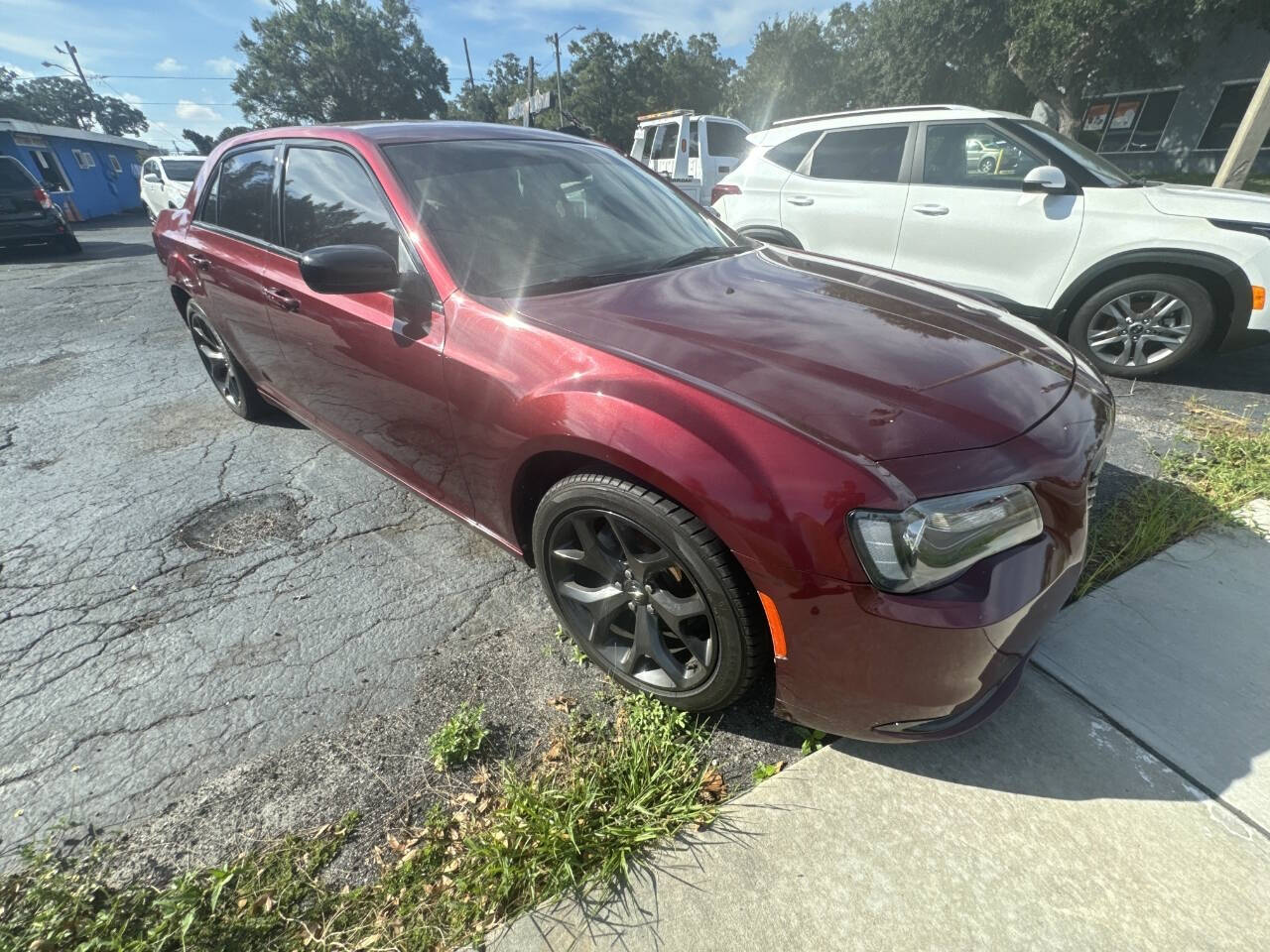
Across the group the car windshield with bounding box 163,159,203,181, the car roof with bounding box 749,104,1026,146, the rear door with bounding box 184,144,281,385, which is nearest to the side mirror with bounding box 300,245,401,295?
the rear door with bounding box 184,144,281,385

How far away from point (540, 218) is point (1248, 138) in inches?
313

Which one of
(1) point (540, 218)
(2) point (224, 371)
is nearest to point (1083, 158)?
(1) point (540, 218)

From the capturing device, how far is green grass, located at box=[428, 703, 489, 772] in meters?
1.76

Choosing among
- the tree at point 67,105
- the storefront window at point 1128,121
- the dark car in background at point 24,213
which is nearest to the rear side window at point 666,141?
the dark car in background at point 24,213

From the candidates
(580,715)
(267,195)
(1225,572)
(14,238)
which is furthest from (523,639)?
(14,238)

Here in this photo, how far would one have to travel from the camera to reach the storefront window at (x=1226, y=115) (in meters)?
18.3

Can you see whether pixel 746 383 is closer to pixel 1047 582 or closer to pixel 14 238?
pixel 1047 582

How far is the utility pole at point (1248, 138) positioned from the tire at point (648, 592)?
25.0 feet

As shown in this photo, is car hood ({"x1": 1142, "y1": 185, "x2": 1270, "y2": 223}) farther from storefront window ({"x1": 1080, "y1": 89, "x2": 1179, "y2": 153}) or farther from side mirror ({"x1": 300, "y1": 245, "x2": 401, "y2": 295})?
storefront window ({"x1": 1080, "y1": 89, "x2": 1179, "y2": 153})

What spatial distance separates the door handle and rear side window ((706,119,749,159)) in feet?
36.5

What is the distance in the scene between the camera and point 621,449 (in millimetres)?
1536

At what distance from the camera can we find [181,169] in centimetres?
1323

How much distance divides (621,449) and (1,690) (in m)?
2.28

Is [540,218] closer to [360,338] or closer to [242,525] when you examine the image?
[360,338]
